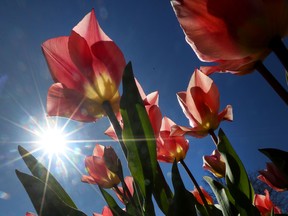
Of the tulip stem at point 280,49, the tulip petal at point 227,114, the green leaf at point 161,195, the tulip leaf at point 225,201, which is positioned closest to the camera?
the tulip stem at point 280,49

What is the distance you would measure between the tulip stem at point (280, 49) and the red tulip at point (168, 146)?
1.70ft

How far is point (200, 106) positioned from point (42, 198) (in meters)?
0.44

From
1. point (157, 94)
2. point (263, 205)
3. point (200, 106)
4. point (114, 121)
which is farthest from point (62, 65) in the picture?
point (263, 205)

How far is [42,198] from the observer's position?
1.67ft

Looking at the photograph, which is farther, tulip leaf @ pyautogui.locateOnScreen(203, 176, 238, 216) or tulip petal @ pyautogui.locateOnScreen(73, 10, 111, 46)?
tulip leaf @ pyautogui.locateOnScreen(203, 176, 238, 216)

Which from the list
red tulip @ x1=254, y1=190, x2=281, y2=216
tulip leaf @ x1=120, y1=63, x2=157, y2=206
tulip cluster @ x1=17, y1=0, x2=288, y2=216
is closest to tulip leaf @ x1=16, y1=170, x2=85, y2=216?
tulip cluster @ x1=17, y1=0, x2=288, y2=216

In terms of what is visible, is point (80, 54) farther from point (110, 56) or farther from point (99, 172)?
point (99, 172)

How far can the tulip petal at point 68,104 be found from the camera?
595 mm

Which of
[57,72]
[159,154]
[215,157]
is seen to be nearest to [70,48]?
[57,72]

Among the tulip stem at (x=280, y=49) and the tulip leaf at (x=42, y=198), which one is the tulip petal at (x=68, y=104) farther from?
the tulip stem at (x=280, y=49)

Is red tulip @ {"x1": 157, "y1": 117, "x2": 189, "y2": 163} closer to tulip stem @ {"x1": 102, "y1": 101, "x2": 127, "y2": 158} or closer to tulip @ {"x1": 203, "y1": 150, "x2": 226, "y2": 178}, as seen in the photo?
tulip @ {"x1": 203, "y1": 150, "x2": 226, "y2": 178}

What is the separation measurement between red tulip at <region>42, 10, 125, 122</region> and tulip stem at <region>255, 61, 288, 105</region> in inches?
9.6

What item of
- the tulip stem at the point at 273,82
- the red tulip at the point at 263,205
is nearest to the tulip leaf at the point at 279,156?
the tulip stem at the point at 273,82

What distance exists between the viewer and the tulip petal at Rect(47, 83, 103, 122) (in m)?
0.60
